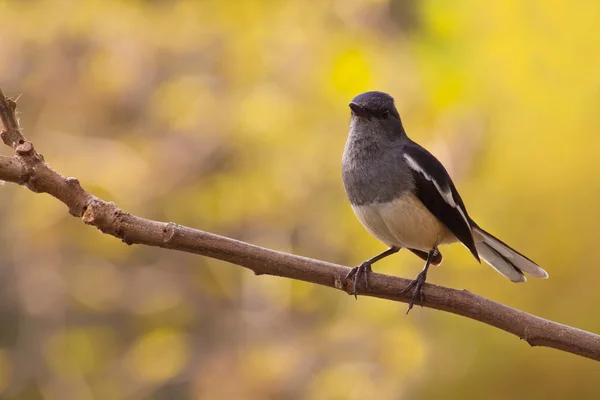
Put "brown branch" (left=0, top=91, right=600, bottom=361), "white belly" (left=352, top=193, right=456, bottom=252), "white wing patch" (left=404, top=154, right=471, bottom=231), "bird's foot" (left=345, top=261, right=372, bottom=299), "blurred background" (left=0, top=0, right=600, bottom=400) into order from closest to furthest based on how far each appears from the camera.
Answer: "brown branch" (left=0, top=91, right=600, bottom=361) < "bird's foot" (left=345, top=261, right=372, bottom=299) < "white belly" (left=352, top=193, right=456, bottom=252) < "white wing patch" (left=404, top=154, right=471, bottom=231) < "blurred background" (left=0, top=0, right=600, bottom=400)

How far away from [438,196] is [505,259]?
426 mm

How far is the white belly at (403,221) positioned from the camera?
8.62 feet

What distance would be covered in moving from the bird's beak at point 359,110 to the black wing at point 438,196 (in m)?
0.22

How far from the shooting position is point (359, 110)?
9.44 ft

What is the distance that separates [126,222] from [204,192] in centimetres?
313

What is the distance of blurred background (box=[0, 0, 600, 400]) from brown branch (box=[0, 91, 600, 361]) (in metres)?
2.25

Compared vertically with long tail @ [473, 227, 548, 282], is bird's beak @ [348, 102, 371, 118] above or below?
above

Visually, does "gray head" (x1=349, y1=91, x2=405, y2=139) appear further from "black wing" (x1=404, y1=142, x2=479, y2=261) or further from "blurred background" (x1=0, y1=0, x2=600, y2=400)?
"blurred background" (x1=0, y1=0, x2=600, y2=400)

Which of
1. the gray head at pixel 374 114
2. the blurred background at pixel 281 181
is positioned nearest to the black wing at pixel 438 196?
the gray head at pixel 374 114

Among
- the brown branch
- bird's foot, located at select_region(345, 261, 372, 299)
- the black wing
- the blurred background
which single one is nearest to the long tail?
the black wing

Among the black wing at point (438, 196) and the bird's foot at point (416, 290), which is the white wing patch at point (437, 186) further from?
the bird's foot at point (416, 290)

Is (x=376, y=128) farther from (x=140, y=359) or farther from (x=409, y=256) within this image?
(x=140, y=359)

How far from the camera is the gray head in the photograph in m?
Result: 2.90

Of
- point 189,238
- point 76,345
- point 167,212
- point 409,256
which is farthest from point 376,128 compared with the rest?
point 76,345
